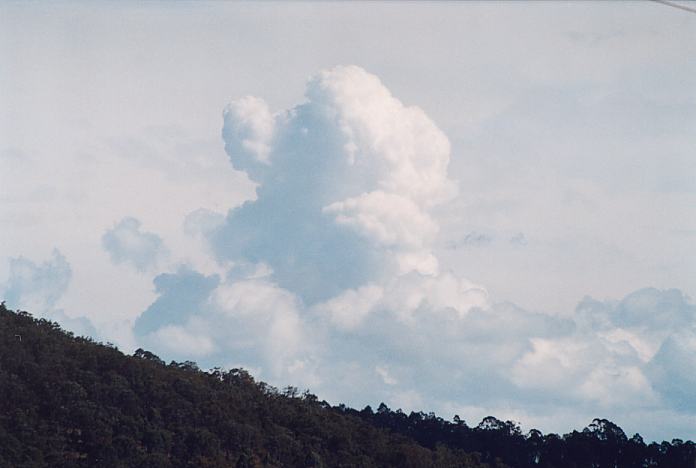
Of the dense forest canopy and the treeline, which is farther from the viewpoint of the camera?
the treeline

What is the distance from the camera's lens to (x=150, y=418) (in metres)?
46.8

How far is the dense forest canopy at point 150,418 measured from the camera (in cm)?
4262

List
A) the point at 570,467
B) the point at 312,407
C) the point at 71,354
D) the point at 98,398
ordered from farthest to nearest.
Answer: the point at 570,467
the point at 312,407
the point at 71,354
the point at 98,398

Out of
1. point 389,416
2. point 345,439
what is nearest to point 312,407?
point 345,439

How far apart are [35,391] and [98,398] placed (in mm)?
2650

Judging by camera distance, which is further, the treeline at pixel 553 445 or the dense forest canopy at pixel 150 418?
the treeline at pixel 553 445

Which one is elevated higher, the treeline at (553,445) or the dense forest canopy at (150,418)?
the treeline at (553,445)

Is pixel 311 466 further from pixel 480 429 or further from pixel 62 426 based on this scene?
pixel 480 429

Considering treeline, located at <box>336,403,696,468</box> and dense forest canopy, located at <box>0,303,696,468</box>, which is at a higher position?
treeline, located at <box>336,403,696,468</box>

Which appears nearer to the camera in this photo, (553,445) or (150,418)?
(150,418)

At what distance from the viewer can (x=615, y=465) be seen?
76125 millimetres

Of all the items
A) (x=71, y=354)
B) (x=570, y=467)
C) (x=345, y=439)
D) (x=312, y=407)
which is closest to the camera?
(x=71, y=354)

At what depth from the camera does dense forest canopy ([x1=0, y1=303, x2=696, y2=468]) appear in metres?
42.6

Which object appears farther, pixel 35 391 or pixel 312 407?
pixel 312 407
